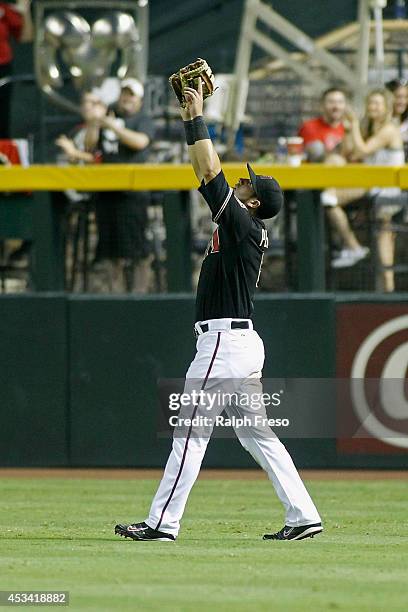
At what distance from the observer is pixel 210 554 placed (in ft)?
24.0

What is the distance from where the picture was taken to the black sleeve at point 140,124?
42.6 ft

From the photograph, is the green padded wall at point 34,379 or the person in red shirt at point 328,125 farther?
the person in red shirt at point 328,125

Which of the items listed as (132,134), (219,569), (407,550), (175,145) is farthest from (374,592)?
(175,145)

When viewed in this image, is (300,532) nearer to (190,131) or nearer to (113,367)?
(190,131)

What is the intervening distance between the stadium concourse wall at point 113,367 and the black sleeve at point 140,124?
1667mm

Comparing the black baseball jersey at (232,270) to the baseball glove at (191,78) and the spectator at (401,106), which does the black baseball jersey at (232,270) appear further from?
the spectator at (401,106)

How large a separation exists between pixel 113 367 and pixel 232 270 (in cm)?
451

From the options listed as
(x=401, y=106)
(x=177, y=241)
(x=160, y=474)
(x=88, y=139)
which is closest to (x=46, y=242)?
(x=177, y=241)

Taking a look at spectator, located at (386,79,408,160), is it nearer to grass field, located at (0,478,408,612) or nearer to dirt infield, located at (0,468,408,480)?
dirt infield, located at (0,468,408,480)

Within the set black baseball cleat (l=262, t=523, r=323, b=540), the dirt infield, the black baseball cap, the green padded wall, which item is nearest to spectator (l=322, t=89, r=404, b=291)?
the dirt infield

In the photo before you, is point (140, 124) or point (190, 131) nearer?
point (190, 131)

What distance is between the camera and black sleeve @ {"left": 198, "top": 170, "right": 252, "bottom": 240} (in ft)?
24.3

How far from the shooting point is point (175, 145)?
14.4 m

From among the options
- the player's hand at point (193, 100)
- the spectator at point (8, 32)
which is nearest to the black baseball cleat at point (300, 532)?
the player's hand at point (193, 100)
